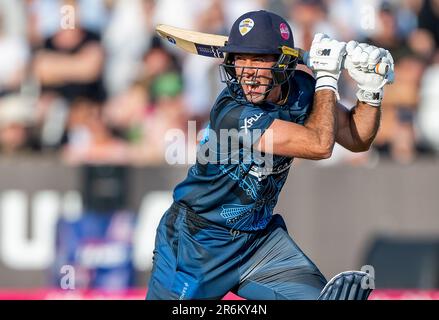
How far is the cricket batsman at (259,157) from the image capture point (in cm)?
571

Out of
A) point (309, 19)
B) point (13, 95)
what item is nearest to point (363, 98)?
point (309, 19)

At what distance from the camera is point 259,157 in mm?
5820

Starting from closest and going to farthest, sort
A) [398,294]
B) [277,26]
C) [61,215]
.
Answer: [277,26] < [398,294] < [61,215]

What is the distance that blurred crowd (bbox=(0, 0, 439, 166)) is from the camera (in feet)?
33.3

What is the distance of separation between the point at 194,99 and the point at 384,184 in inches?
74.5

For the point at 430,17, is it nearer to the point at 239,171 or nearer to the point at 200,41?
the point at 200,41

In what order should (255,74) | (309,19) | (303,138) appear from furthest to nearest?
(309,19)
(255,74)
(303,138)

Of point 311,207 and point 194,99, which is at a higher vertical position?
point 194,99

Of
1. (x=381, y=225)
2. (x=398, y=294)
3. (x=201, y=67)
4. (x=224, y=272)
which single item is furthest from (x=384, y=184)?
(x=224, y=272)

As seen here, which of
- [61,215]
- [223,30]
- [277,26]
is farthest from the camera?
[223,30]

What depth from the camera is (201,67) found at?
10.3m

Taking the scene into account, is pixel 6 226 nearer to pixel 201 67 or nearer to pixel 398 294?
pixel 201 67

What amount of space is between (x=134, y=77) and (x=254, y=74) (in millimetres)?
4735

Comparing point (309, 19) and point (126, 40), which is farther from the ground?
point (309, 19)
